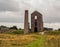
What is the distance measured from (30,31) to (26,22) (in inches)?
164

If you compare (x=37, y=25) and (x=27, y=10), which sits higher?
(x=27, y=10)

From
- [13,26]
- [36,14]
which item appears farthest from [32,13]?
[13,26]

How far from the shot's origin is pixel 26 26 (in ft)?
301

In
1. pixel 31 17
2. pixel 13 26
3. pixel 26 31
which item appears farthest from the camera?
pixel 13 26

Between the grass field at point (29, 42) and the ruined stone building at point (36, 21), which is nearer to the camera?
the grass field at point (29, 42)

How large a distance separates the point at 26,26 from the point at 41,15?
955 centimetres

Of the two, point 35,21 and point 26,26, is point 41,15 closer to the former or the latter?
point 35,21

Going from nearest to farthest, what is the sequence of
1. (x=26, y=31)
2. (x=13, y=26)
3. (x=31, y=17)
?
1. (x=26, y=31)
2. (x=31, y=17)
3. (x=13, y=26)

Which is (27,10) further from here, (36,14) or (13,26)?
(13,26)

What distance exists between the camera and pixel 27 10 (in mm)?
97000

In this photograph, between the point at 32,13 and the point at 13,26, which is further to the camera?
the point at 13,26

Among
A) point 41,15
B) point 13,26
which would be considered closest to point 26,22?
point 41,15

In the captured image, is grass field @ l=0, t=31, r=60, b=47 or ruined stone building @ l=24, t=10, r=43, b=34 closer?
grass field @ l=0, t=31, r=60, b=47

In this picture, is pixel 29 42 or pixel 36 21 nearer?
pixel 29 42
